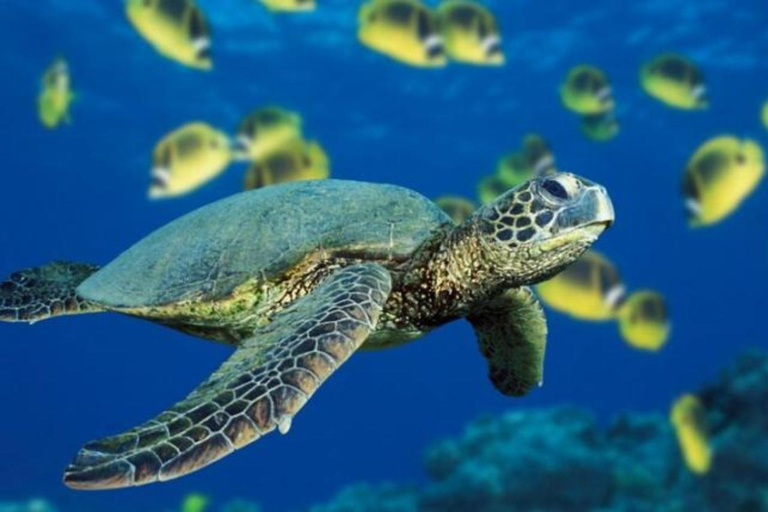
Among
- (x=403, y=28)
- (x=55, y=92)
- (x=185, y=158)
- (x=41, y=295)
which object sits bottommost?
(x=41, y=295)

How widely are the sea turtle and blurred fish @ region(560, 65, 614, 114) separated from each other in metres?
4.34

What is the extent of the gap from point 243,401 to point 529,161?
588cm

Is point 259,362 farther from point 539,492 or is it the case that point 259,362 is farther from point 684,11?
point 684,11

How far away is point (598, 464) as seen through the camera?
9.02 m

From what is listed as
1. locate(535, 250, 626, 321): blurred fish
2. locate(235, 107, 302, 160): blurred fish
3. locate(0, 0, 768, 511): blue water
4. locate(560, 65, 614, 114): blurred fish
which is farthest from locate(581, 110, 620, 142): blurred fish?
locate(0, 0, 768, 511): blue water

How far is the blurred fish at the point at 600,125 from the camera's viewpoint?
8.18m

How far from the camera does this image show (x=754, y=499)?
755 cm

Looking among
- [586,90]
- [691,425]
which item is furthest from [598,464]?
[586,90]

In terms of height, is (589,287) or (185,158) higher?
(185,158)

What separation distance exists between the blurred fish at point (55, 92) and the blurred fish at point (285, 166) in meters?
2.26

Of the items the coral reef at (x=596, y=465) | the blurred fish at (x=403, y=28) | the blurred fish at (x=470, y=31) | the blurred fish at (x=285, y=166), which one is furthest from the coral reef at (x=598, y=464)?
the blurred fish at (x=285, y=166)

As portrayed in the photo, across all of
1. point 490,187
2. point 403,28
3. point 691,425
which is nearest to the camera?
point 403,28

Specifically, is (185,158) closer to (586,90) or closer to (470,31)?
(470,31)

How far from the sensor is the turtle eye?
3145 millimetres
